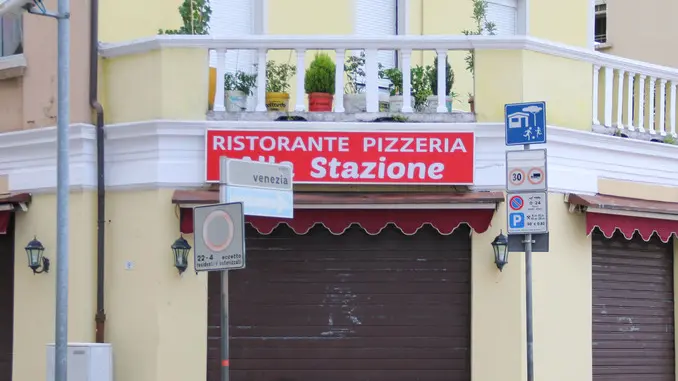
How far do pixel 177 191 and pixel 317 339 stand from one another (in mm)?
2257

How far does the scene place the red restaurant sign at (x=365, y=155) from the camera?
13102mm

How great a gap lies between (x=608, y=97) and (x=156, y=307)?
5896mm

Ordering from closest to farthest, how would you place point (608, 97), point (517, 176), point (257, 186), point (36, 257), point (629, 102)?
point (257, 186) < point (517, 176) < point (36, 257) < point (608, 97) < point (629, 102)

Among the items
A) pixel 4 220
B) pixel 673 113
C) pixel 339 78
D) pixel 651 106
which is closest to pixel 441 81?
pixel 339 78

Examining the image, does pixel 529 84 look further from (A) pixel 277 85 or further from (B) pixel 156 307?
(B) pixel 156 307

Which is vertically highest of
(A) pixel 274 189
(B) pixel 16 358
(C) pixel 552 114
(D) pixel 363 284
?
(C) pixel 552 114

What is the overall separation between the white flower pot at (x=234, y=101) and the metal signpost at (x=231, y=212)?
3.10 meters

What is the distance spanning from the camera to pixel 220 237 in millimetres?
9961

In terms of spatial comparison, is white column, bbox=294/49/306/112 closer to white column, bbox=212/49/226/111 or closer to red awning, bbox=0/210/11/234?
white column, bbox=212/49/226/111

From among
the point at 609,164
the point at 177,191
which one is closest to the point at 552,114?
the point at 609,164

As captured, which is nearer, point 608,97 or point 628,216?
point 628,216

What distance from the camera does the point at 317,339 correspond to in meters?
13.2

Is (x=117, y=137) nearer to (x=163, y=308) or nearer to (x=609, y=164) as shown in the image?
(x=163, y=308)

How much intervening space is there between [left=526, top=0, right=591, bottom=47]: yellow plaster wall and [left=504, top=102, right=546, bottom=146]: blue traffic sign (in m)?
6.20
